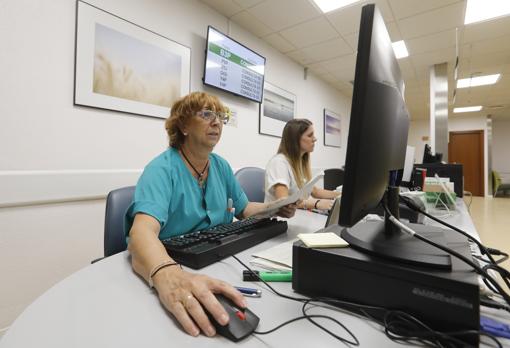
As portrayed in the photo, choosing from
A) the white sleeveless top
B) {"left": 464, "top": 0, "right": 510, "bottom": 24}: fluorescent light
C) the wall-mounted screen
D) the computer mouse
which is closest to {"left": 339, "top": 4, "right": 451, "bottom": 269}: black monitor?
the computer mouse

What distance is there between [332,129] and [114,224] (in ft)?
15.3

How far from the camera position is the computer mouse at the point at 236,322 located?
0.42 meters

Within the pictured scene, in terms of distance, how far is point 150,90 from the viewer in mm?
2127

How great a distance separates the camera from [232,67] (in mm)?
2762

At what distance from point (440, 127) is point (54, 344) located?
5.02m

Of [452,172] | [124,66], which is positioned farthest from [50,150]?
[452,172]

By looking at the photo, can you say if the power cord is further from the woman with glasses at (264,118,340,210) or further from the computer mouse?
the woman with glasses at (264,118,340,210)

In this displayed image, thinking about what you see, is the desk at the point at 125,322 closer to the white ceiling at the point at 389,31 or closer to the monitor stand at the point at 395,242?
the monitor stand at the point at 395,242

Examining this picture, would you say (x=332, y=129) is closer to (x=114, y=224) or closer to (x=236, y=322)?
(x=114, y=224)

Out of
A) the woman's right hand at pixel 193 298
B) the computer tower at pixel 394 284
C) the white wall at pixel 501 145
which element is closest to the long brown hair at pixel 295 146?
the computer tower at pixel 394 284

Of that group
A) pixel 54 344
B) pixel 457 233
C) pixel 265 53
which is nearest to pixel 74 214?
pixel 54 344

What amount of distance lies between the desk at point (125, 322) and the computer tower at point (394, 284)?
5 centimetres

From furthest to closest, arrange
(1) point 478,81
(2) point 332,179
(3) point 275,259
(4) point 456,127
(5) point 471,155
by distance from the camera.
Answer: (4) point 456,127 → (5) point 471,155 → (1) point 478,81 → (2) point 332,179 → (3) point 275,259

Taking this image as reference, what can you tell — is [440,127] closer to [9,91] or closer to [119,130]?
[119,130]
